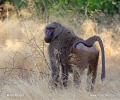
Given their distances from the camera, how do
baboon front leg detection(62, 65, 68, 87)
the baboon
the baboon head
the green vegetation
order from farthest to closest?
the green vegetation
the baboon head
baboon front leg detection(62, 65, 68, 87)
the baboon

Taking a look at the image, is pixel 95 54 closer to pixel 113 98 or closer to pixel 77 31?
pixel 113 98

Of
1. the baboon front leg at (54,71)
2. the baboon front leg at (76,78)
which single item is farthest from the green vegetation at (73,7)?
the baboon front leg at (76,78)

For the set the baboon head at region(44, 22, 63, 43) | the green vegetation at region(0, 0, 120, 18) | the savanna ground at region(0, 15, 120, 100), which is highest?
the green vegetation at region(0, 0, 120, 18)

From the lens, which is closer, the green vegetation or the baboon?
the baboon

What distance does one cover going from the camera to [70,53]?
6.34m

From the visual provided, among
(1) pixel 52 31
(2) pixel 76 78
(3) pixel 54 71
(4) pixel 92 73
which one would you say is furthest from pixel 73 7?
(2) pixel 76 78

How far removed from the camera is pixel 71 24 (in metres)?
11.0

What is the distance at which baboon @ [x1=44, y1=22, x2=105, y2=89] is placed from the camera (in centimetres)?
622

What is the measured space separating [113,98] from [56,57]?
1077 millimetres

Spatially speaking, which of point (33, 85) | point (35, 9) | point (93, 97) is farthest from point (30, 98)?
point (35, 9)

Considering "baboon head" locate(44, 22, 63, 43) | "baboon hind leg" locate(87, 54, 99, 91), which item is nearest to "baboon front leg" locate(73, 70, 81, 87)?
"baboon hind leg" locate(87, 54, 99, 91)

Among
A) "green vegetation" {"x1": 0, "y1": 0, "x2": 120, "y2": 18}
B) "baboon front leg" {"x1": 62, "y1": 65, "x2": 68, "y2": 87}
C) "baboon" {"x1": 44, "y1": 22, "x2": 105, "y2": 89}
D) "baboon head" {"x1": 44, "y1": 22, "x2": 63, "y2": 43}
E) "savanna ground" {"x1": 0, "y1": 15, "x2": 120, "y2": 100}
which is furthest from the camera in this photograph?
"green vegetation" {"x1": 0, "y1": 0, "x2": 120, "y2": 18}

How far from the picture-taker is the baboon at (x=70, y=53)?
20.4 ft

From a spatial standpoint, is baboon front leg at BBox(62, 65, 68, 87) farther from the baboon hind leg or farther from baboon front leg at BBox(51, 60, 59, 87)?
the baboon hind leg
